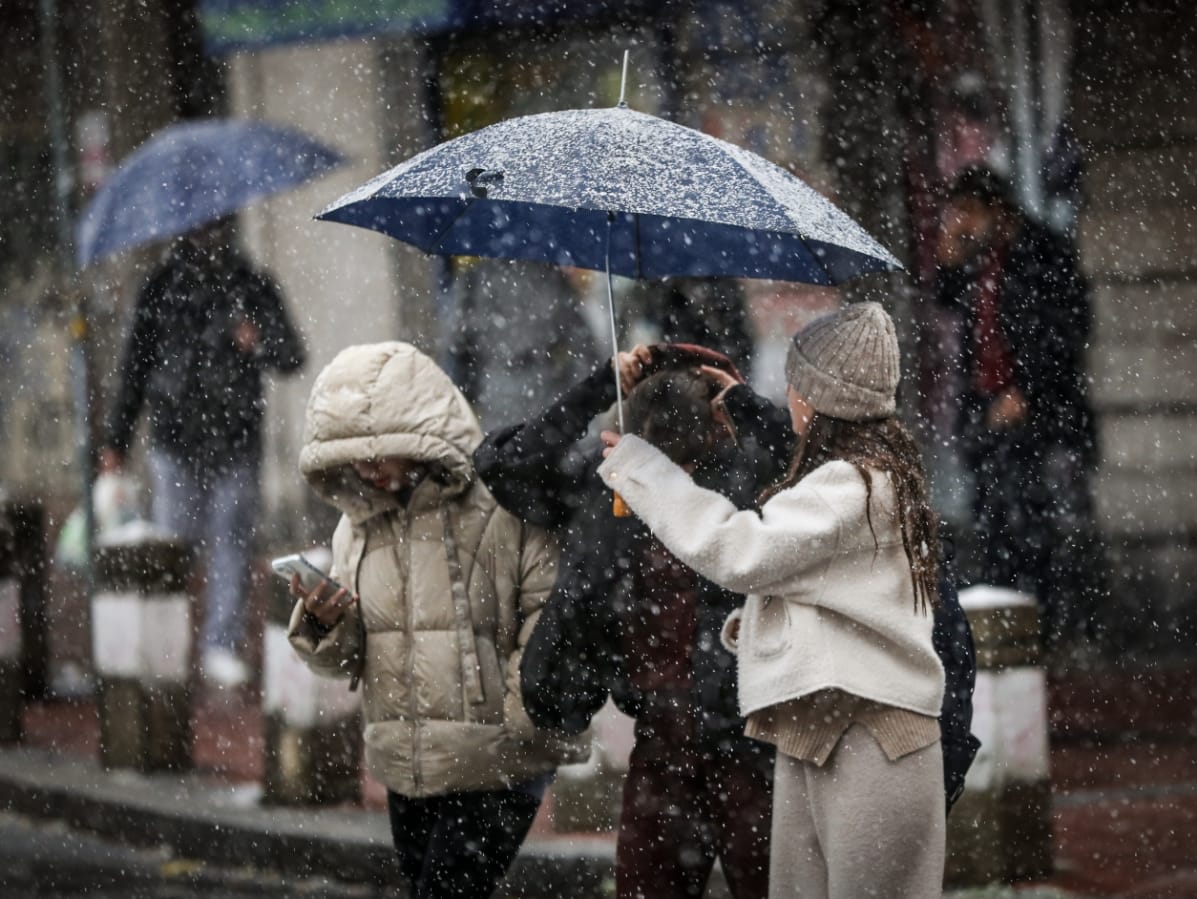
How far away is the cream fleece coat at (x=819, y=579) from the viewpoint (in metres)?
4.04

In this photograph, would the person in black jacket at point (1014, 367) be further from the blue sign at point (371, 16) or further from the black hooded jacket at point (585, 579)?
the black hooded jacket at point (585, 579)

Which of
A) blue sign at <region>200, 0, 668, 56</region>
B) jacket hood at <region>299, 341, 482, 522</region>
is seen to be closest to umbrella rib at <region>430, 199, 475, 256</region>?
jacket hood at <region>299, 341, 482, 522</region>

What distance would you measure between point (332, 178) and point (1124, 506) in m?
5.91

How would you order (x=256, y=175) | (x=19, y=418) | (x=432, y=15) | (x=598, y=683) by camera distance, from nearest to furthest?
(x=598, y=683) < (x=256, y=175) < (x=432, y=15) < (x=19, y=418)

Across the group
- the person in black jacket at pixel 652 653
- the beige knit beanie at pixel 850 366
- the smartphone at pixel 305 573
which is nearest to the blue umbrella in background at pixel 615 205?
the beige knit beanie at pixel 850 366

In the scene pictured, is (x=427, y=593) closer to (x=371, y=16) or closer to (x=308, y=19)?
(x=371, y=16)

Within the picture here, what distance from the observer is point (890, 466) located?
414 cm

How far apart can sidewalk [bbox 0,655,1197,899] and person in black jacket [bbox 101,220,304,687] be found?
652 millimetres

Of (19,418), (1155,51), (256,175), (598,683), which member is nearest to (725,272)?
(598,683)

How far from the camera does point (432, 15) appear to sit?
487 inches

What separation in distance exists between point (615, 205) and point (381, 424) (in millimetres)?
1034

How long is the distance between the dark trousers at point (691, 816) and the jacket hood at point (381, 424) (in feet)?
2.75

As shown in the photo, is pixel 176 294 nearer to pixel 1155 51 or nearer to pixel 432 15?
pixel 432 15

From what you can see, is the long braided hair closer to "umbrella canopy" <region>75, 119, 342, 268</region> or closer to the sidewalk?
the sidewalk
